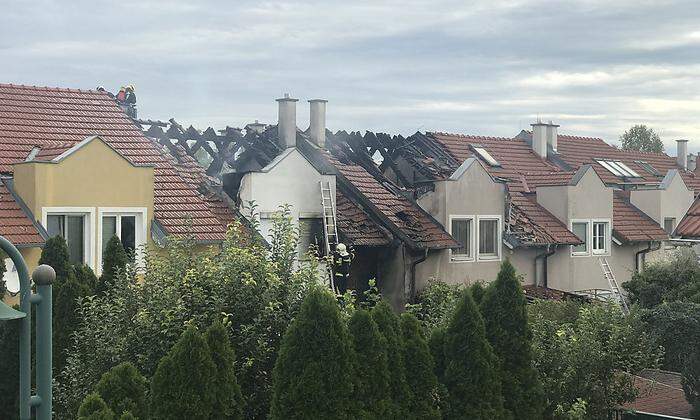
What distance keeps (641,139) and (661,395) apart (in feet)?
231

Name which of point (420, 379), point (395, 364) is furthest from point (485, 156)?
point (395, 364)

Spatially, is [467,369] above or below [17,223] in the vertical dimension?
below

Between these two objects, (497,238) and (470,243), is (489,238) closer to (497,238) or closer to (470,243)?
(497,238)

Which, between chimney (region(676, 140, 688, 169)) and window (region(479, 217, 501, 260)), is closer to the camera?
window (region(479, 217, 501, 260))

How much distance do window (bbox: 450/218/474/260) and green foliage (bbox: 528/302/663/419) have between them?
15.4 m

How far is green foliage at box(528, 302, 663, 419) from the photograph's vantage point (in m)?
14.8

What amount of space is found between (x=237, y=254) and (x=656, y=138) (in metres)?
80.3

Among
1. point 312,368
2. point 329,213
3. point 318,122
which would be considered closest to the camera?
point 312,368

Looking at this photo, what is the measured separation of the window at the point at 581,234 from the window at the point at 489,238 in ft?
14.9

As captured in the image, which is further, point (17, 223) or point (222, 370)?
point (17, 223)

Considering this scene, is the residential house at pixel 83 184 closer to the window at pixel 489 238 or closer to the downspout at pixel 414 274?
the downspout at pixel 414 274

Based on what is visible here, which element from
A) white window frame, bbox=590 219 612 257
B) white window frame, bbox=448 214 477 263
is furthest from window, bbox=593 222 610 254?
white window frame, bbox=448 214 477 263

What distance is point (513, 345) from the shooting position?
13938mm

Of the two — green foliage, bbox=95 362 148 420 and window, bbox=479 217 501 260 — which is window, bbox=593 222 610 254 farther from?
green foliage, bbox=95 362 148 420
